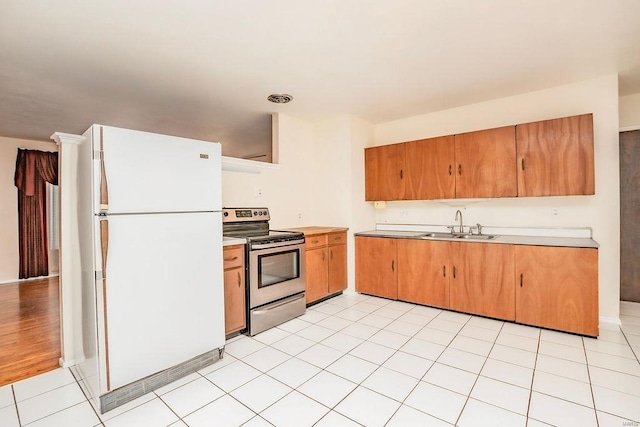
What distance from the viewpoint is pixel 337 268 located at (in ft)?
13.4

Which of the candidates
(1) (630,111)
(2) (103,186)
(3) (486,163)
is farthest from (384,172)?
(2) (103,186)

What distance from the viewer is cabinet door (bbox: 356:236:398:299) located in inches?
152

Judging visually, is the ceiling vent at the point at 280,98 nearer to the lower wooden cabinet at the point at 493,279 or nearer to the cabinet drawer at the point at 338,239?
the cabinet drawer at the point at 338,239

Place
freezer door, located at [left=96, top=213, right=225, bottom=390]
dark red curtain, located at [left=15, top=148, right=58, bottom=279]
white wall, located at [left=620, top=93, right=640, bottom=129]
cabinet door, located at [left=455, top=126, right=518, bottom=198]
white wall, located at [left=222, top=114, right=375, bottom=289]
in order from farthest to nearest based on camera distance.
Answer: dark red curtain, located at [left=15, top=148, right=58, bottom=279] → white wall, located at [left=222, top=114, right=375, bottom=289] → white wall, located at [left=620, top=93, right=640, bottom=129] → cabinet door, located at [left=455, top=126, right=518, bottom=198] → freezer door, located at [left=96, top=213, right=225, bottom=390]

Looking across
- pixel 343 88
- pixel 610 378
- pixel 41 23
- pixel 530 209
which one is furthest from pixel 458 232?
pixel 41 23

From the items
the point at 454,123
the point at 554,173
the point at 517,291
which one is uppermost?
the point at 454,123

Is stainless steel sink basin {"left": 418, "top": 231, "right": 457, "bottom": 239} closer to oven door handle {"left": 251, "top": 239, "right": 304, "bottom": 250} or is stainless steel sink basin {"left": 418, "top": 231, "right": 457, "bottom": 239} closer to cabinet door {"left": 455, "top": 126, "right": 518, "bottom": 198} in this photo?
cabinet door {"left": 455, "top": 126, "right": 518, "bottom": 198}

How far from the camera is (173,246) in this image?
2.13 m

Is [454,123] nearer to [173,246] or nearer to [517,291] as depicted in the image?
[517,291]

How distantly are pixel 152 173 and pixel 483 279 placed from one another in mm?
3213

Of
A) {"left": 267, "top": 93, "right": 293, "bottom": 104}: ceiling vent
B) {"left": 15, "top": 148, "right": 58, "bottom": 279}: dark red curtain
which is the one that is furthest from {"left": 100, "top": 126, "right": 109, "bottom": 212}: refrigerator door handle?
{"left": 15, "top": 148, "right": 58, "bottom": 279}: dark red curtain

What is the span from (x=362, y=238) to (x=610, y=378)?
8.59ft

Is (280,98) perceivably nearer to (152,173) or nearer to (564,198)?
(152,173)

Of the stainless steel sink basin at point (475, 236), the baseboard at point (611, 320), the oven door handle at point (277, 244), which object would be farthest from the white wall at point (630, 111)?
the oven door handle at point (277, 244)
